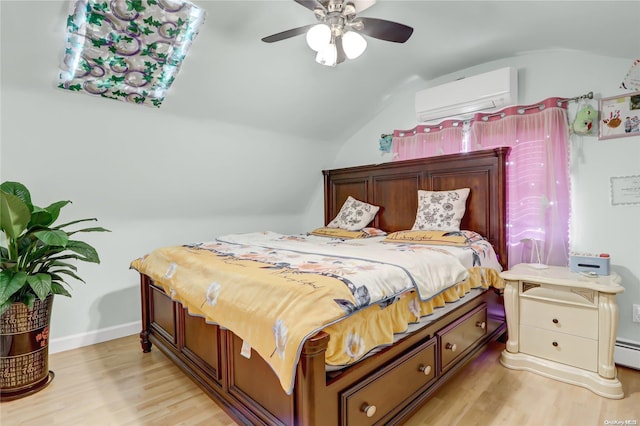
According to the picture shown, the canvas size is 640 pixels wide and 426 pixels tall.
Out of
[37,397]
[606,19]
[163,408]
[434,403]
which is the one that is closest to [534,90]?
[606,19]

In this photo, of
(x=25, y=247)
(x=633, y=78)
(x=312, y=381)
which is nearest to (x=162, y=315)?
(x=25, y=247)

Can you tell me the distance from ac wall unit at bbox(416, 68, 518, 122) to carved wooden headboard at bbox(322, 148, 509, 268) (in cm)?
45

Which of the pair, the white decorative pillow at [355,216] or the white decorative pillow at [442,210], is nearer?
the white decorative pillow at [442,210]

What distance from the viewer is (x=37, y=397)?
2.00m

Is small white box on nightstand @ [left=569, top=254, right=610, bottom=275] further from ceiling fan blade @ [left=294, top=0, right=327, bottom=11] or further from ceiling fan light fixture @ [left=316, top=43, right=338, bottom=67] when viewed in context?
ceiling fan blade @ [left=294, top=0, right=327, bottom=11]

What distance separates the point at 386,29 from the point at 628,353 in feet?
8.92

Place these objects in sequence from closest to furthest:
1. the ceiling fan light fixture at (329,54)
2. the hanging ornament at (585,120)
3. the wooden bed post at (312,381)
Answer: the wooden bed post at (312,381) < the ceiling fan light fixture at (329,54) < the hanging ornament at (585,120)

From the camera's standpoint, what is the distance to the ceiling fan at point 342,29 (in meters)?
1.73

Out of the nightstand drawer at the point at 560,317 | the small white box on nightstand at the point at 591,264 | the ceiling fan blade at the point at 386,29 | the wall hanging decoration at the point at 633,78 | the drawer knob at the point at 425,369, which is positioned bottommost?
the drawer knob at the point at 425,369

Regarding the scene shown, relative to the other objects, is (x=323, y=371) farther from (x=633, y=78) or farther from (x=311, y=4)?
(x=633, y=78)

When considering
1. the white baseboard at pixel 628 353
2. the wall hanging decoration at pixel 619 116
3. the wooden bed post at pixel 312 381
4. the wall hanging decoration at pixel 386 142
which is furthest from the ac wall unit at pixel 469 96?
the wooden bed post at pixel 312 381

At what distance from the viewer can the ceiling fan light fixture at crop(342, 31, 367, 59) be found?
182cm

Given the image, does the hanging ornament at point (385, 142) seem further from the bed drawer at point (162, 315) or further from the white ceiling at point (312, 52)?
the bed drawer at point (162, 315)

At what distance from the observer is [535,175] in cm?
269
